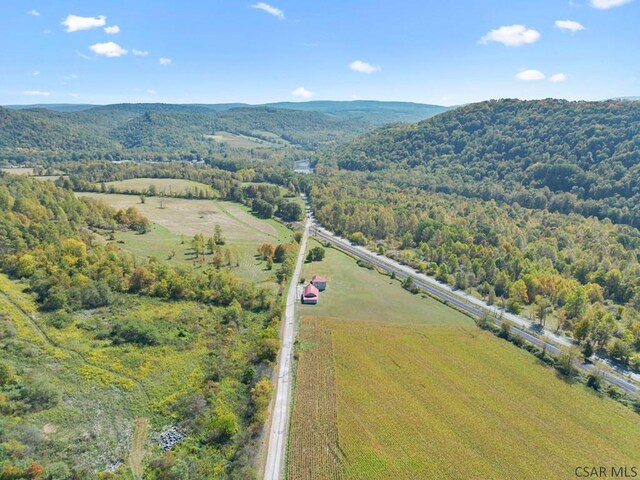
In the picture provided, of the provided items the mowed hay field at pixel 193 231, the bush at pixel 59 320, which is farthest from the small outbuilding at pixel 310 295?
the bush at pixel 59 320

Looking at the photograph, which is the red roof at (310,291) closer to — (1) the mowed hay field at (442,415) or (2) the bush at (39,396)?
(1) the mowed hay field at (442,415)

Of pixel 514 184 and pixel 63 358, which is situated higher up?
pixel 514 184

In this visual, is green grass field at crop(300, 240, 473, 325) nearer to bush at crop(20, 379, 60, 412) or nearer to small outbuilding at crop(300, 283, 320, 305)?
small outbuilding at crop(300, 283, 320, 305)

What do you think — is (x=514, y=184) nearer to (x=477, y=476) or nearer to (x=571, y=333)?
(x=571, y=333)

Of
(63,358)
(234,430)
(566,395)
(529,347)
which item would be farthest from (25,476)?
(529,347)

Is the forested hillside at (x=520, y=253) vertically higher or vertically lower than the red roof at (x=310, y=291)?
higher

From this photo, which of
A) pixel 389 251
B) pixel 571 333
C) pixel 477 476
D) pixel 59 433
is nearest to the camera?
pixel 477 476
